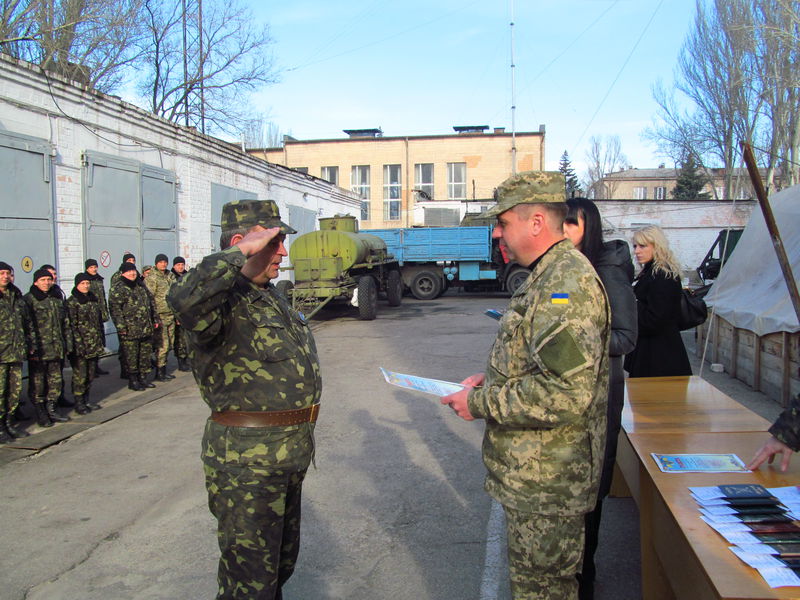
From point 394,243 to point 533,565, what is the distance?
17632mm

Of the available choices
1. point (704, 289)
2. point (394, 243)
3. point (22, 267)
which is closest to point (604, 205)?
point (394, 243)

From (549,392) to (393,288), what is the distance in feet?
50.6

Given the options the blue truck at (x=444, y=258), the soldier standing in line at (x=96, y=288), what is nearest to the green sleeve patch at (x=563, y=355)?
the soldier standing in line at (x=96, y=288)

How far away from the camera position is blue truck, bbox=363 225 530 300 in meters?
19.1

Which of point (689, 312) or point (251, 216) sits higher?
point (251, 216)

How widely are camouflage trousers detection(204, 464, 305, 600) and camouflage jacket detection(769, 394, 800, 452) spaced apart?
1.80 m

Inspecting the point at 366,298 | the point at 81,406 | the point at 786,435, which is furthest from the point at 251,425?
the point at 366,298

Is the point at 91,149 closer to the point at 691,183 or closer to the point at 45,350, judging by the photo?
the point at 45,350

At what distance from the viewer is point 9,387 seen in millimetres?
5492

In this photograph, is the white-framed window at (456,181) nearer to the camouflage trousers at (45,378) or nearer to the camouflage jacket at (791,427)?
the camouflage trousers at (45,378)

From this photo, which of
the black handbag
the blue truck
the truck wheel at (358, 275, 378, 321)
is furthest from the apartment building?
the black handbag

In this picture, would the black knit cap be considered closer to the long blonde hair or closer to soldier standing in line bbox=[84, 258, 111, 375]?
soldier standing in line bbox=[84, 258, 111, 375]

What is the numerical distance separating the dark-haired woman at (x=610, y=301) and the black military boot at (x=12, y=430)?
17.2 feet

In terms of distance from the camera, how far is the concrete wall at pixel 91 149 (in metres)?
7.82
